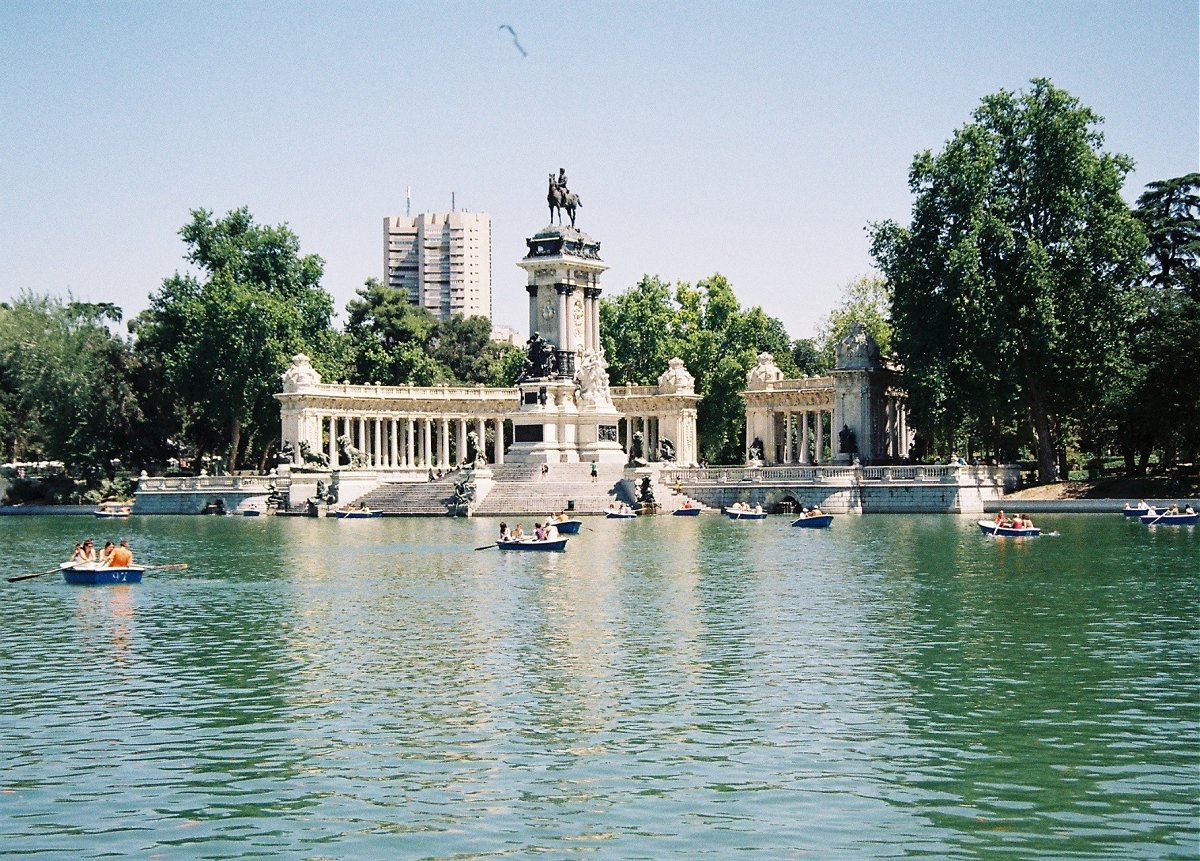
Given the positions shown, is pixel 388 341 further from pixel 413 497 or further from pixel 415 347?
pixel 413 497

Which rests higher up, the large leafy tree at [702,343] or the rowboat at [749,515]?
the large leafy tree at [702,343]

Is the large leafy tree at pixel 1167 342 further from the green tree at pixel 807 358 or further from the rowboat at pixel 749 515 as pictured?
the green tree at pixel 807 358

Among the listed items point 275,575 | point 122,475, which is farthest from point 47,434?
point 275,575

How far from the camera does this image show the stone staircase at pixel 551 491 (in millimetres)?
77250

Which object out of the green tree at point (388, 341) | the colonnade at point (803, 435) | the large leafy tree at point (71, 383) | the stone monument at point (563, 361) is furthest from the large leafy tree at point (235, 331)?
the colonnade at point (803, 435)

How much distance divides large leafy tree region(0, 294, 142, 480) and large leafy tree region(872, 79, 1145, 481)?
4874 cm

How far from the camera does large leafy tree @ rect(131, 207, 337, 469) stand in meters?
96.2

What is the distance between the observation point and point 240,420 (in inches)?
3915

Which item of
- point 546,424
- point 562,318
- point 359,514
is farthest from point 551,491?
point 562,318

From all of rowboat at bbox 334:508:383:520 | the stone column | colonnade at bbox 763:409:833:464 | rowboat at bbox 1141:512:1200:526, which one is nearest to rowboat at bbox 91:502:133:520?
rowboat at bbox 334:508:383:520

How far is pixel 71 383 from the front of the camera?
93375 mm

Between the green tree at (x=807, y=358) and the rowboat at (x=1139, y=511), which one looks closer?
the rowboat at (x=1139, y=511)

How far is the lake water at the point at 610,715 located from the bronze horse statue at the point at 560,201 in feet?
162

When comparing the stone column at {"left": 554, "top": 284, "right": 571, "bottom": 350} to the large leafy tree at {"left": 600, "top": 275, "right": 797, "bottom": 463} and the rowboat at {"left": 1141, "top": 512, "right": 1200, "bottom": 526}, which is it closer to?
the large leafy tree at {"left": 600, "top": 275, "right": 797, "bottom": 463}
